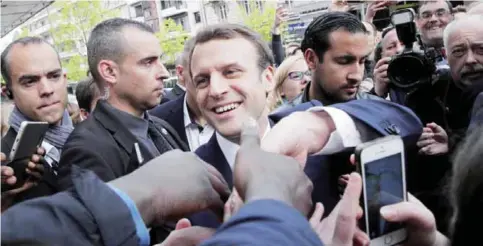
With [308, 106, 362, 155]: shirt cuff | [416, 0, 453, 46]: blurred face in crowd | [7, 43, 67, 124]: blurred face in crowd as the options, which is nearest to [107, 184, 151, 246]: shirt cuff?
[308, 106, 362, 155]: shirt cuff

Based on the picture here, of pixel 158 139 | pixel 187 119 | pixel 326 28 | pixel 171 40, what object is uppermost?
pixel 326 28

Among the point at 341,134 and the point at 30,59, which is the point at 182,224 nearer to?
the point at 341,134

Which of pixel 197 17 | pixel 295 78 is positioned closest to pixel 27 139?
pixel 295 78

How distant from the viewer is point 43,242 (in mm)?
751

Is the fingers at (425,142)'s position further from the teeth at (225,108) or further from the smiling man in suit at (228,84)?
the teeth at (225,108)

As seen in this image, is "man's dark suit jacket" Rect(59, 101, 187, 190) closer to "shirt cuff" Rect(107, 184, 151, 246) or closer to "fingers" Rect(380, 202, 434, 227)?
"shirt cuff" Rect(107, 184, 151, 246)

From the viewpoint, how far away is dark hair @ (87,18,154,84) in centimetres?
231

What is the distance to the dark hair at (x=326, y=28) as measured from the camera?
225 centimetres

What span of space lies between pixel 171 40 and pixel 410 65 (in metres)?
30.0

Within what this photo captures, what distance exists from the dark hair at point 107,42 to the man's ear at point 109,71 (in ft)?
0.07

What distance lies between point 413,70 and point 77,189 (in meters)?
1.50

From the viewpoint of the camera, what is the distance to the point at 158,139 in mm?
2182

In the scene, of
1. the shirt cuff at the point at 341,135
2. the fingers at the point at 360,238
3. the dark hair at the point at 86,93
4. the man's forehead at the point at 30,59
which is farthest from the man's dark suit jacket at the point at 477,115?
the dark hair at the point at 86,93

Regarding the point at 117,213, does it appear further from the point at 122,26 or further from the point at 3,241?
the point at 122,26
